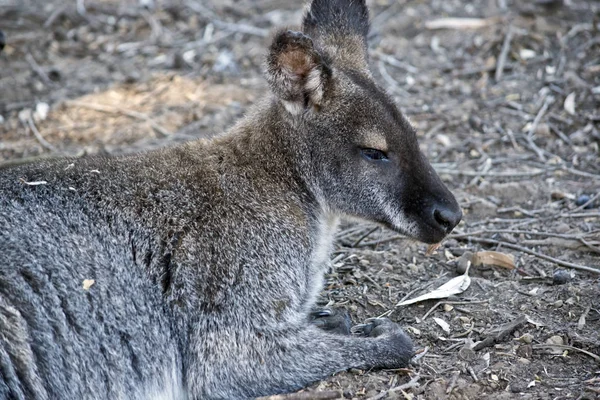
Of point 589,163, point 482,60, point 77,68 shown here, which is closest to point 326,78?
point 589,163

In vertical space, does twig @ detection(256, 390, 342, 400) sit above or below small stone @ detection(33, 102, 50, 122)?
above

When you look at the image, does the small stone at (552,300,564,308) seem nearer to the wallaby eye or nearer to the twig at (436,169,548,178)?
the wallaby eye

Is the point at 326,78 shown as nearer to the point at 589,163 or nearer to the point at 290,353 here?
the point at 290,353

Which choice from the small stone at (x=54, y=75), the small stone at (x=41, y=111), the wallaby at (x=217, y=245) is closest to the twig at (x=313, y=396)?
the wallaby at (x=217, y=245)

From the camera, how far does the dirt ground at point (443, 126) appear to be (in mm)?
5074

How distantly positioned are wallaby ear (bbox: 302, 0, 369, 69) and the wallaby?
0.19 m

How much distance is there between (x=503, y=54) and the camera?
9508 millimetres

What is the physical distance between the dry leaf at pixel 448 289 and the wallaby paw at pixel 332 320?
50 cm

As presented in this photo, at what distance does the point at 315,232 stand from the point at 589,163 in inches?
144

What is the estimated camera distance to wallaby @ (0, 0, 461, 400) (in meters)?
4.44

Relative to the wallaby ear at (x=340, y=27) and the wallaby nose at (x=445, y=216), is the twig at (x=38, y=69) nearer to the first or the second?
the wallaby ear at (x=340, y=27)

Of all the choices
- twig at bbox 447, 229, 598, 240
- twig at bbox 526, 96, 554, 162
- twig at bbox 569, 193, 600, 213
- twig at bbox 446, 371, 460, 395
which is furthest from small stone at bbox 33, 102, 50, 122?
twig at bbox 446, 371, 460, 395

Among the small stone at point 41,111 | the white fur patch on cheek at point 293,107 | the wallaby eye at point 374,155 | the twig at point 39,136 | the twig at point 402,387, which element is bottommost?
the twig at point 39,136

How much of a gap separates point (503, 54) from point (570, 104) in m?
1.33
